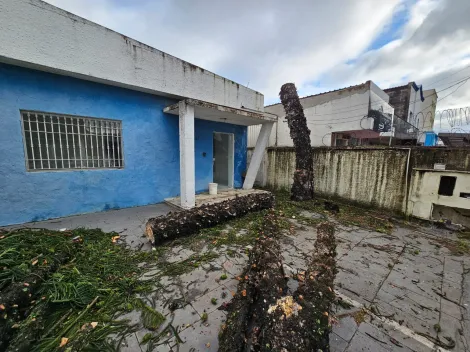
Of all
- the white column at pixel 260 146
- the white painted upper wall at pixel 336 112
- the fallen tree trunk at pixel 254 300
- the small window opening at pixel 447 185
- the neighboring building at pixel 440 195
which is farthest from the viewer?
the white painted upper wall at pixel 336 112

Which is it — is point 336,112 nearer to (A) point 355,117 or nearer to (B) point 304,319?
(A) point 355,117

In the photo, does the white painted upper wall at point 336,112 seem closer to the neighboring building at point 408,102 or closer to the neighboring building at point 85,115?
the neighboring building at point 408,102

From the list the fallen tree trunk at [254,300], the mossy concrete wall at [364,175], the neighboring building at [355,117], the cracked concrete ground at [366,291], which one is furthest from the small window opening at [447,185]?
the fallen tree trunk at [254,300]

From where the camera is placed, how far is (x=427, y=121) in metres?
15.6

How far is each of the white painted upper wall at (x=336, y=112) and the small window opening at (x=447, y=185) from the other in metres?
4.37

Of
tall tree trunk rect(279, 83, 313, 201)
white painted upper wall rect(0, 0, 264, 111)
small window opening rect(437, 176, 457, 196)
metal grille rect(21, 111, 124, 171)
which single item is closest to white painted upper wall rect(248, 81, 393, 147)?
tall tree trunk rect(279, 83, 313, 201)

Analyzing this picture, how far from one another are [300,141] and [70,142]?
6.32 m

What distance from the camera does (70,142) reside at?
425 centimetres

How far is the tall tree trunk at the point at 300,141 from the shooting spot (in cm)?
595

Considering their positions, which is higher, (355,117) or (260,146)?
(355,117)

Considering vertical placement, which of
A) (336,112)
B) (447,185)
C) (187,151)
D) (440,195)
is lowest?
(440,195)

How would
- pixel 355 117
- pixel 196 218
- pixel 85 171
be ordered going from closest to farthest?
pixel 196 218 < pixel 85 171 < pixel 355 117

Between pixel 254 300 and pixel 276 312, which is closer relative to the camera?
pixel 276 312

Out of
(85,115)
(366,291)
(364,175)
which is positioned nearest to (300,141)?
(364,175)
